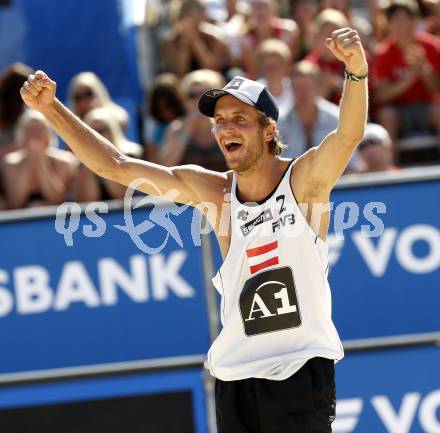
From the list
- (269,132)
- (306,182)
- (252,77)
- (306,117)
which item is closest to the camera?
(306,182)

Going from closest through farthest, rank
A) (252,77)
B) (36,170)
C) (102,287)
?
1. (102,287)
2. (36,170)
3. (252,77)

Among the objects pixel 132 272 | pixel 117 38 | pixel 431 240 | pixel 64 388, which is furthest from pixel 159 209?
pixel 117 38

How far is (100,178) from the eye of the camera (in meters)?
7.45

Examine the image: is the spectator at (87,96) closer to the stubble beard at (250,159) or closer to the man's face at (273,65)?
the man's face at (273,65)

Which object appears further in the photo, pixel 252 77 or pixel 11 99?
pixel 252 77

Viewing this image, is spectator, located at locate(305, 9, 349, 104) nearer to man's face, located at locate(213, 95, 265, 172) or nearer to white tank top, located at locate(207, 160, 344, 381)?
man's face, located at locate(213, 95, 265, 172)

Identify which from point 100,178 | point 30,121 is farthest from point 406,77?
point 30,121

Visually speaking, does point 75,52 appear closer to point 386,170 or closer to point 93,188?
point 93,188

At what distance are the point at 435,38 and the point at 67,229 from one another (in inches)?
179

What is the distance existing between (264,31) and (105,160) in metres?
5.27

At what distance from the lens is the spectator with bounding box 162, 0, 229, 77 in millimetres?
9742

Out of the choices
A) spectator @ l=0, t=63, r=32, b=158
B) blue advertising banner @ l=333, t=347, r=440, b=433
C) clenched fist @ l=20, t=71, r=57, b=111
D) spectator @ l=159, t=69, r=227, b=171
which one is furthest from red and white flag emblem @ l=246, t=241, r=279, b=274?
spectator @ l=0, t=63, r=32, b=158

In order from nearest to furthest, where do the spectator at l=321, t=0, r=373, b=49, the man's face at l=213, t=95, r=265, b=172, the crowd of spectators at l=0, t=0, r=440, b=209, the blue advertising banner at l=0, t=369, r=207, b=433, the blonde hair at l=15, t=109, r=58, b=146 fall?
the man's face at l=213, t=95, r=265, b=172 → the blue advertising banner at l=0, t=369, r=207, b=433 → the crowd of spectators at l=0, t=0, r=440, b=209 → the blonde hair at l=15, t=109, r=58, b=146 → the spectator at l=321, t=0, r=373, b=49

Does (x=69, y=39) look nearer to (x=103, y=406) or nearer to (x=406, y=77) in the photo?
(x=406, y=77)
